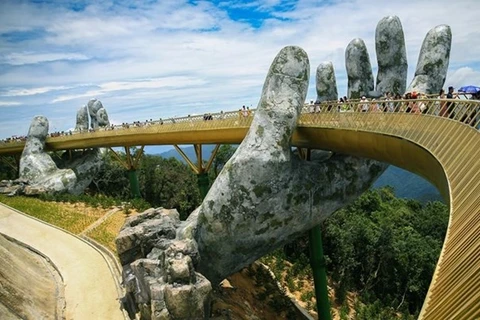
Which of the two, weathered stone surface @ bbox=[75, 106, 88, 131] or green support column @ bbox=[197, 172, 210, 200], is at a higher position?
weathered stone surface @ bbox=[75, 106, 88, 131]

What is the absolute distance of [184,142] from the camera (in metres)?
28.9

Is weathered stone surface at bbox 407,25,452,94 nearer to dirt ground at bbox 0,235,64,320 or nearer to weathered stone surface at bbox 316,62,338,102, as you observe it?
weathered stone surface at bbox 316,62,338,102

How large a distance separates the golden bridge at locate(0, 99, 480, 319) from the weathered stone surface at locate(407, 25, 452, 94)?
16.2 feet

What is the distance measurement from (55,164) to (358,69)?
29.8 meters

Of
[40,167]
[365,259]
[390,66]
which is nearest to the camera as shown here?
[390,66]

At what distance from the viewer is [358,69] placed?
73.6ft

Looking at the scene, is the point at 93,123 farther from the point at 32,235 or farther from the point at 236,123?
the point at 236,123

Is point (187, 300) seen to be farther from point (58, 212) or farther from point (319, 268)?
point (58, 212)

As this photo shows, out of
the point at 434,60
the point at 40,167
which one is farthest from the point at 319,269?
the point at 40,167

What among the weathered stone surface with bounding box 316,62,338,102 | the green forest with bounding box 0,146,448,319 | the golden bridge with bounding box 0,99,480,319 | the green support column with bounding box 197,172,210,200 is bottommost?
the green forest with bounding box 0,146,448,319

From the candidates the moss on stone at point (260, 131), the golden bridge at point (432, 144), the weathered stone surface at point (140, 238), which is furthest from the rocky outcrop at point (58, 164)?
the moss on stone at point (260, 131)

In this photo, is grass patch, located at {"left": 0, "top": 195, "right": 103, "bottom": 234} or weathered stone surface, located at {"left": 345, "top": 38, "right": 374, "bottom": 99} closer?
weathered stone surface, located at {"left": 345, "top": 38, "right": 374, "bottom": 99}

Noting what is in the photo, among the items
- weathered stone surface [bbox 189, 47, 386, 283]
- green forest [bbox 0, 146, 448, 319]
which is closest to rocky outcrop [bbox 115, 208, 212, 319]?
weathered stone surface [bbox 189, 47, 386, 283]

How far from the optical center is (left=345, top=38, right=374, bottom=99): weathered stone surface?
2222 centimetres
